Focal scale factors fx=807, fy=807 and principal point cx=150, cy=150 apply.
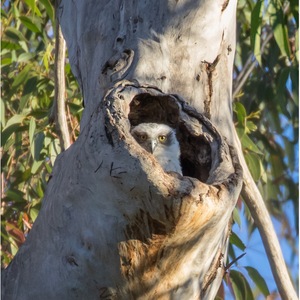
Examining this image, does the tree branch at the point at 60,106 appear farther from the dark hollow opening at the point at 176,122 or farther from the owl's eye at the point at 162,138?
the dark hollow opening at the point at 176,122

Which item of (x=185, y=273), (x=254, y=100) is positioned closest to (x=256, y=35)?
(x=254, y=100)

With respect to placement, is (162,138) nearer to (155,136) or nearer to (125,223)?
(155,136)

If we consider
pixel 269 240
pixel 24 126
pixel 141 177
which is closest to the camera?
pixel 141 177

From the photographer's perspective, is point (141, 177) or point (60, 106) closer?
point (141, 177)

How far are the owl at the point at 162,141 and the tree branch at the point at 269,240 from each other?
0.25 metres

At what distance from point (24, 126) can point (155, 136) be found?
1166 millimetres

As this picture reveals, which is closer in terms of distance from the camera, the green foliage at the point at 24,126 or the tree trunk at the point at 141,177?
the tree trunk at the point at 141,177

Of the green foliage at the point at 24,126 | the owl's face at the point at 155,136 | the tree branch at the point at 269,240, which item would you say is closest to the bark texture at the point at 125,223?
the owl's face at the point at 155,136

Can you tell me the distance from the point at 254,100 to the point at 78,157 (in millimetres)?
2577

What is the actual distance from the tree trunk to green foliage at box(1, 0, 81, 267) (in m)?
1.23

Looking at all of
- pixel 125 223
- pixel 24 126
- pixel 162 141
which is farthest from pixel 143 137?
pixel 24 126

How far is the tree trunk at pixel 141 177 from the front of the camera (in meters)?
1.57

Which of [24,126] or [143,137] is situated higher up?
[24,126]

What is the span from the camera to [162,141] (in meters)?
2.34
